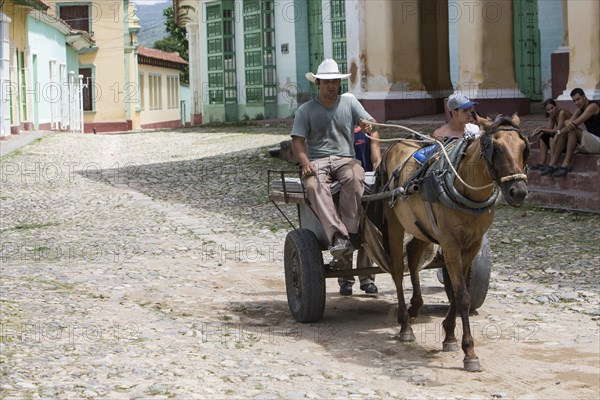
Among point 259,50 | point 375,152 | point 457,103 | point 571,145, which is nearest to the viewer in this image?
point 457,103

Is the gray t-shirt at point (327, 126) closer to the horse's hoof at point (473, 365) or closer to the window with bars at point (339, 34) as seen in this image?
the horse's hoof at point (473, 365)

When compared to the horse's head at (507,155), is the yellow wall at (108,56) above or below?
above

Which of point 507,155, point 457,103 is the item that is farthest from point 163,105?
point 507,155

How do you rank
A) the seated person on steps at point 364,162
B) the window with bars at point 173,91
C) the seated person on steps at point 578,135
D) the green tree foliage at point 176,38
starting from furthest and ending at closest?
1. the window with bars at point 173,91
2. the green tree foliage at point 176,38
3. the seated person on steps at point 578,135
4. the seated person on steps at point 364,162

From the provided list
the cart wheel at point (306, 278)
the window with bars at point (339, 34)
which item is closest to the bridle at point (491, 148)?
the cart wheel at point (306, 278)

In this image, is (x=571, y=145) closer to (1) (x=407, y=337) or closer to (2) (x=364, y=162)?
(2) (x=364, y=162)

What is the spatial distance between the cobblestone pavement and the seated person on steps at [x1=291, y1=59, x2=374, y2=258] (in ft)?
2.44

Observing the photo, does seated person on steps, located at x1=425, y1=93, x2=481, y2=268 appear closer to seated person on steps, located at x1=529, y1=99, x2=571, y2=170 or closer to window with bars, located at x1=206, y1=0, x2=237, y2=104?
seated person on steps, located at x1=529, y1=99, x2=571, y2=170

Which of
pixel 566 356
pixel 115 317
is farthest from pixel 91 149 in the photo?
pixel 566 356

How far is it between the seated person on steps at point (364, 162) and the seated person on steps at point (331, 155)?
276 millimetres

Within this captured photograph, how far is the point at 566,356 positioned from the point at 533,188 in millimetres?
Answer: 6895

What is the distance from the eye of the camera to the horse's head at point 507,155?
6.31 metres

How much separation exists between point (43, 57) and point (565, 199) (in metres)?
28.0

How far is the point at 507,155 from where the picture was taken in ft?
20.9
